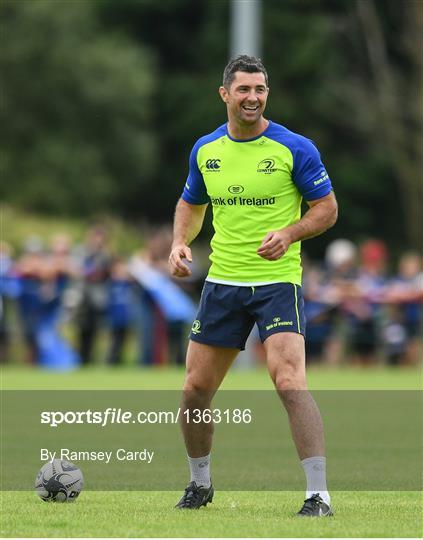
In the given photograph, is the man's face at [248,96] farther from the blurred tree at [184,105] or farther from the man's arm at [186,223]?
the blurred tree at [184,105]

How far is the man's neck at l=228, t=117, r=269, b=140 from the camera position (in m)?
8.15

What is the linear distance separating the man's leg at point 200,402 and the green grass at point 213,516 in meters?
0.13

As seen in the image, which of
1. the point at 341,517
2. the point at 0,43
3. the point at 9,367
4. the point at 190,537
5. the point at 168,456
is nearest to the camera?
the point at 190,537

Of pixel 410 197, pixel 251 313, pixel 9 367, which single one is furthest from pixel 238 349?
pixel 410 197

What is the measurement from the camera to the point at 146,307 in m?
23.6

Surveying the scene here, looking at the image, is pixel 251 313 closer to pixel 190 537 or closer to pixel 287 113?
pixel 190 537

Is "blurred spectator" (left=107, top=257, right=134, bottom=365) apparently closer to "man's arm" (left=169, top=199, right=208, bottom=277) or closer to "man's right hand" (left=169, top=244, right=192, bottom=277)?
"man's arm" (left=169, top=199, right=208, bottom=277)

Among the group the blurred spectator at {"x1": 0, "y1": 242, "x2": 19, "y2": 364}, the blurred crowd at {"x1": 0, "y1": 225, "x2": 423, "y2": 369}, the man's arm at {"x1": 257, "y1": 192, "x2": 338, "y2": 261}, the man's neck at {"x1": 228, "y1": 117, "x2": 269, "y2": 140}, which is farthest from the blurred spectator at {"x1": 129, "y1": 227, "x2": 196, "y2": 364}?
the man's arm at {"x1": 257, "y1": 192, "x2": 338, "y2": 261}

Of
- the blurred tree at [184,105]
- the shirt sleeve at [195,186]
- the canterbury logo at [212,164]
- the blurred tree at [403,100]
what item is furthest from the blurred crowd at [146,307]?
the blurred tree at [184,105]

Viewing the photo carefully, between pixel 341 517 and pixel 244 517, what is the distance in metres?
0.53

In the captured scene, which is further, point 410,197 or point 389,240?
point 389,240

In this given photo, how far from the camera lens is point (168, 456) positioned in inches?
439

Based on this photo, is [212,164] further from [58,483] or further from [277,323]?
[58,483]

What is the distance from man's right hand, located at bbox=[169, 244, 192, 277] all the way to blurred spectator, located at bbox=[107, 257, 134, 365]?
14.5 m
